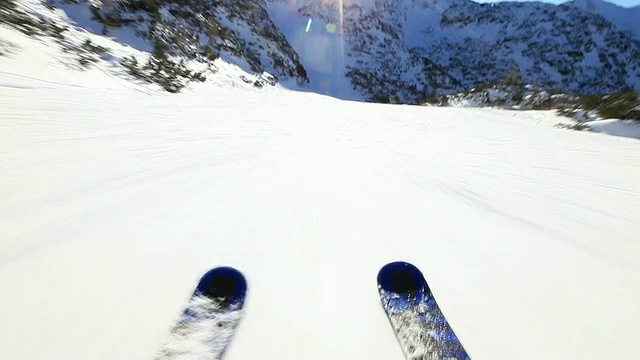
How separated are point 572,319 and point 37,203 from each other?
2196 mm

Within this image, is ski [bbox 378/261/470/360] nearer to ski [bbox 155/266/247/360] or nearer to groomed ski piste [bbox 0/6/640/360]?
groomed ski piste [bbox 0/6/640/360]

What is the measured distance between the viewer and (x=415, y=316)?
965 mm

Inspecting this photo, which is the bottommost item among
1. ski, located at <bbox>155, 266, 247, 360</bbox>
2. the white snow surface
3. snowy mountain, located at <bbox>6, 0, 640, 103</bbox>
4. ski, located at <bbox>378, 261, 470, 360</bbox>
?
ski, located at <bbox>155, 266, 247, 360</bbox>

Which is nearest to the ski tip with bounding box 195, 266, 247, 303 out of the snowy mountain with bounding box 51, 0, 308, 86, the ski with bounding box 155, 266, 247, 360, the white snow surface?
the ski with bounding box 155, 266, 247, 360

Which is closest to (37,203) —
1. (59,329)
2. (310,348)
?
(59,329)

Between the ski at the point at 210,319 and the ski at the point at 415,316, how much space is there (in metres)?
0.51

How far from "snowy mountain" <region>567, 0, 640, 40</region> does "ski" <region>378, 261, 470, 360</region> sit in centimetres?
10401

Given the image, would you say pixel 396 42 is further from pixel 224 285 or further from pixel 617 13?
pixel 617 13

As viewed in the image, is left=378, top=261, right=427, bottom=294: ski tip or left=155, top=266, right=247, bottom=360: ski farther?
left=378, top=261, right=427, bottom=294: ski tip

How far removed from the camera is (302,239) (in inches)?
53.0

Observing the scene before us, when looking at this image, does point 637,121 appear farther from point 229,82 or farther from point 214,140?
point 229,82

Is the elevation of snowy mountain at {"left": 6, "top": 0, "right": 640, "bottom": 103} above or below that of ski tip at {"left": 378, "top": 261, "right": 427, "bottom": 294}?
above

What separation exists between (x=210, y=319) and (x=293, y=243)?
0.50 meters

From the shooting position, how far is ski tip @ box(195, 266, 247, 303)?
0.96m
